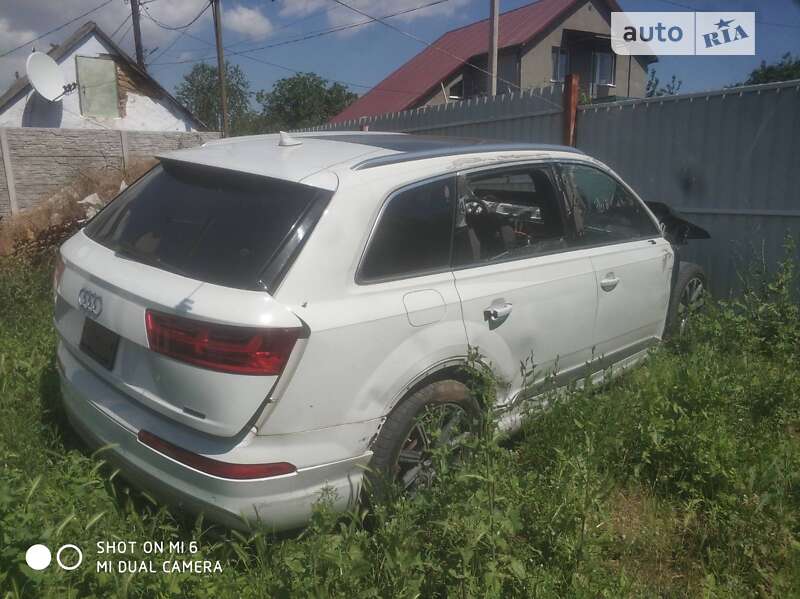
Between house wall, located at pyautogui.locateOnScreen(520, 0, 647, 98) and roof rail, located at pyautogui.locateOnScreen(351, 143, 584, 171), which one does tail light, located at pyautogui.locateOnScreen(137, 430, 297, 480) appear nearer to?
roof rail, located at pyautogui.locateOnScreen(351, 143, 584, 171)

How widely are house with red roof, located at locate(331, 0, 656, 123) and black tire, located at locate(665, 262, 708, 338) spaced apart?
927 inches

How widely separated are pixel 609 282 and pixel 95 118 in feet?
63.5

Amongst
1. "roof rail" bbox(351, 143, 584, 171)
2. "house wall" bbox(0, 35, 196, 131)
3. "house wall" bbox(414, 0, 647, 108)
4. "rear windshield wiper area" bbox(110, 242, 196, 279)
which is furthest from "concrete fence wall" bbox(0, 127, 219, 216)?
"house wall" bbox(414, 0, 647, 108)

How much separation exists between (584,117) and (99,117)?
16.9m

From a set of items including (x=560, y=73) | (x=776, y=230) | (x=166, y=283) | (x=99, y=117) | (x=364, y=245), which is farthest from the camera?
(x=560, y=73)

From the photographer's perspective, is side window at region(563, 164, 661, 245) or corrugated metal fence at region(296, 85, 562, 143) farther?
corrugated metal fence at region(296, 85, 562, 143)

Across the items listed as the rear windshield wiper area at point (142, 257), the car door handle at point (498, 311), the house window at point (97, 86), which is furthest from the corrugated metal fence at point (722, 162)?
the house window at point (97, 86)

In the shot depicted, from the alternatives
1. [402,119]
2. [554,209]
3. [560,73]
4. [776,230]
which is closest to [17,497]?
[554,209]

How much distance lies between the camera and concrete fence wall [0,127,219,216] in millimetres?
10070

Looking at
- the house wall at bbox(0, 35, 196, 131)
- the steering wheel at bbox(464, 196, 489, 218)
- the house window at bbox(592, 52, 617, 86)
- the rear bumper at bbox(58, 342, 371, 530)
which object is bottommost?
the rear bumper at bbox(58, 342, 371, 530)

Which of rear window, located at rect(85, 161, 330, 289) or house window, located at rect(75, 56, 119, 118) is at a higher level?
house window, located at rect(75, 56, 119, 118)

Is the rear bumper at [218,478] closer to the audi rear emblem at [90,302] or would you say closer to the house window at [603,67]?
the audi rear emblem at [90,302]

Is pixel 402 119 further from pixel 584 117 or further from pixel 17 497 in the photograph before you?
pixel 17 497

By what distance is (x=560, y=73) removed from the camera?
29.6 metres
